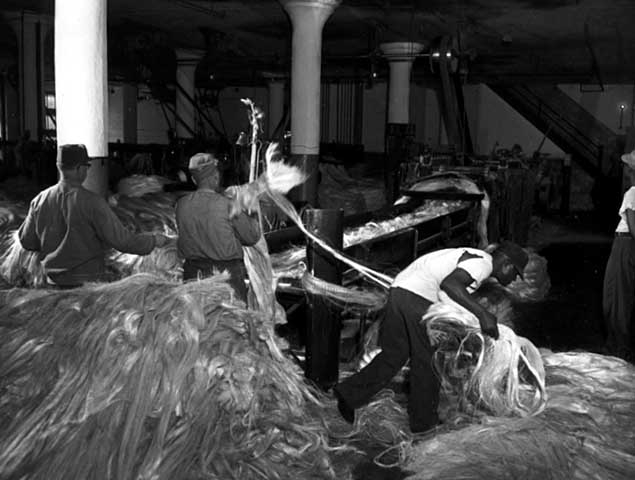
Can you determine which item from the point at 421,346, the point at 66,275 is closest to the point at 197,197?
the point at 66,275

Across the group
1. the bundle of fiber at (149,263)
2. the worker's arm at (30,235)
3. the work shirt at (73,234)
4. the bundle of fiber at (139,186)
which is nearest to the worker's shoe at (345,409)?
the work shirt at (73,234)

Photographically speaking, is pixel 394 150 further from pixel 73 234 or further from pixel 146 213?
pixel 73 234

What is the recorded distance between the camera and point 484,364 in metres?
4.54

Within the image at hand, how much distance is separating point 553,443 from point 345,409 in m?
1.31

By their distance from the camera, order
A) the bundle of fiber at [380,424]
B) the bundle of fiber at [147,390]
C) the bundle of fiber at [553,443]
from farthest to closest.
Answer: the bundle of fiber at [380,424], the bundle of fiber at [553,443], the bundle of fiber at [147,390]

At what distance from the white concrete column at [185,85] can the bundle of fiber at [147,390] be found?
1793cm

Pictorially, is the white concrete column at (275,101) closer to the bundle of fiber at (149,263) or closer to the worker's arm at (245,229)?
the bundle of fiber at (149,263)

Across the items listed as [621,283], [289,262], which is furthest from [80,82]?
[621,283]

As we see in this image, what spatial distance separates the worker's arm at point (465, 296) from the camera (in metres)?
4.29

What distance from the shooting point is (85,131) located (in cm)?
708

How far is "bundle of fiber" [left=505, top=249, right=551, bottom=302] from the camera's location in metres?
9.72

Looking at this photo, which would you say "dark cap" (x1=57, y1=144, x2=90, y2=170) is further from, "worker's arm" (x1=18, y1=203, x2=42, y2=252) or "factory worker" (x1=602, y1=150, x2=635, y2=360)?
"factory worker" (x1=602, y1=150, x2=635, y2=360)

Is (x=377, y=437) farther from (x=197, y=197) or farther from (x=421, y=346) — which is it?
(x=197, y=197)

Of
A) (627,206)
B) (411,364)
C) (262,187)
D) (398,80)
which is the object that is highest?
(398,80)
